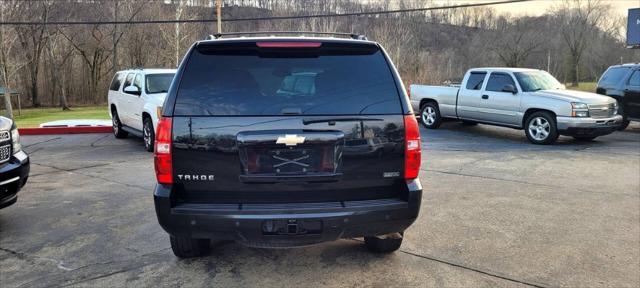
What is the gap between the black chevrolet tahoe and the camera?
323cm

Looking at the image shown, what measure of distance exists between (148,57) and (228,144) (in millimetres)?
44846

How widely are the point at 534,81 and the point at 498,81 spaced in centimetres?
84

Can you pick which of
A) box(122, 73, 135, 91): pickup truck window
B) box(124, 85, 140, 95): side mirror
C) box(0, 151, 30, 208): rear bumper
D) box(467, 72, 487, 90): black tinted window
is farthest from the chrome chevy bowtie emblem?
box(467, 72, 487, 90): black tinted window

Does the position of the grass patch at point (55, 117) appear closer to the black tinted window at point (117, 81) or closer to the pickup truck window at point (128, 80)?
the black tinted window at point (117, 81)

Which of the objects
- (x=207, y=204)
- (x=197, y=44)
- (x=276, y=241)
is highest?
(x=197, y=44)

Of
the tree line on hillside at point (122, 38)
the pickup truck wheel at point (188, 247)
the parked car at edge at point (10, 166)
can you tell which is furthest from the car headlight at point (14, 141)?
the tree line on hillside at point (122, 38)

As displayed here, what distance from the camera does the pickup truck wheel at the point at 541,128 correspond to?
11.2m

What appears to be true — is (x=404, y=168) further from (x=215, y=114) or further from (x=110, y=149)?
(x=110, y=149)

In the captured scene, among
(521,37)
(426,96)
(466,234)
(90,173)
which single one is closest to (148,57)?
(426,96)

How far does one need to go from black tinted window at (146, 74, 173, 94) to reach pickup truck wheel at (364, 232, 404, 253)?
7433 mm

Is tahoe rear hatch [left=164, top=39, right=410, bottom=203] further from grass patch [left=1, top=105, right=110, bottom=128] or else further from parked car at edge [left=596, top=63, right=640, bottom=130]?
grass patch [left=1, top=105, right=110, bottom=128]

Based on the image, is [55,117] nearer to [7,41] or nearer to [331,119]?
[7,41]

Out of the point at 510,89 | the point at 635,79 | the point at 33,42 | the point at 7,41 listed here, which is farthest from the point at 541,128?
the point at 33,42

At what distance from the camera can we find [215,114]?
324 centimetres
